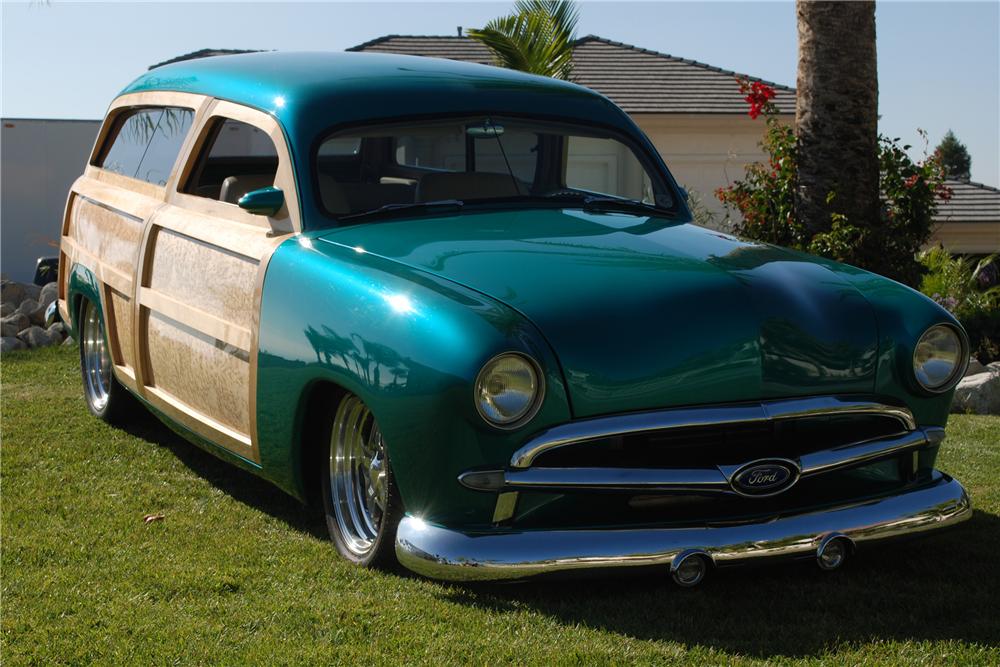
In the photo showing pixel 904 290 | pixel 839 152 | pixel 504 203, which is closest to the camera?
pixel 904 290

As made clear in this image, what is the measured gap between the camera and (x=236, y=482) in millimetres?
5875

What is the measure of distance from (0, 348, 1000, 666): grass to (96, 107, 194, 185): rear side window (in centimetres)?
169

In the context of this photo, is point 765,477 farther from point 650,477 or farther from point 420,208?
point 420,208

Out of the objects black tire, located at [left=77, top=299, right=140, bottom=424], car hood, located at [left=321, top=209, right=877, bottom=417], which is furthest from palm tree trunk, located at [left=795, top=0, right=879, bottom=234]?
black tire, located at [left=77, top=299, right=140, bottom=424]

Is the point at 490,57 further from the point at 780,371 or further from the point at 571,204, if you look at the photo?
the point at 780,371

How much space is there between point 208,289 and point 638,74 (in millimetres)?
17016

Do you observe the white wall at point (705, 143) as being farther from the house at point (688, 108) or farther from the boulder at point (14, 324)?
the boulder at point (14, 324)

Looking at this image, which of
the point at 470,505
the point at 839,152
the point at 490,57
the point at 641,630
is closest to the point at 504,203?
the point at 470,505

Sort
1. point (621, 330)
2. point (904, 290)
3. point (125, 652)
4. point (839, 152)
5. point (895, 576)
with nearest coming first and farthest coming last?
point (125, 652) → point (621, 330) → point (895, 576) → point (904, 290) → point (839, 152)

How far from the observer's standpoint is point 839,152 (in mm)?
9172

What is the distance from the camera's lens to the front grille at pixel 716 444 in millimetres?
4043

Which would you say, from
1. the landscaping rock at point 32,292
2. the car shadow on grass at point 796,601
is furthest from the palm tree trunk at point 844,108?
the landscaping rock at point 32,292

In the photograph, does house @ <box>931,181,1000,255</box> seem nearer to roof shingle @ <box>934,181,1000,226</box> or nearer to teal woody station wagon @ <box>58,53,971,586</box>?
roof shingle @ <box>934,181,1000,226</box>

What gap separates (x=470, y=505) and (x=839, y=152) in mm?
6015
